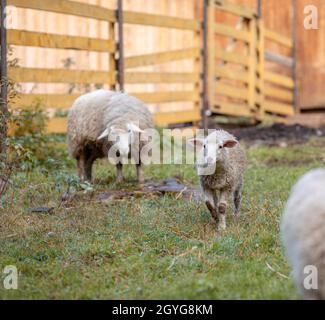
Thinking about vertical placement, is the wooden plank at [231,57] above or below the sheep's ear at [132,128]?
above

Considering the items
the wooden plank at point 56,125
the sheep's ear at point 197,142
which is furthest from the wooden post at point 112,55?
the sheep's ear at point 197,142

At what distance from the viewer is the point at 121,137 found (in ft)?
22.8

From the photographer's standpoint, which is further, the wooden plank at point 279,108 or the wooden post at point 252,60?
the wooden plank at point 279,108

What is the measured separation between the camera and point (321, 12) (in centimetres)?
1383

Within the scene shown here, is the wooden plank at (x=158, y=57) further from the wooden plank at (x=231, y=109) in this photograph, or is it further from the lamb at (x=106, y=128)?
the lamb at (x=106, y=128)

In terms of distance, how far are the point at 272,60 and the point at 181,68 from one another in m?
2.29

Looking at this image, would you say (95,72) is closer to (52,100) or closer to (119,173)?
(52,100)

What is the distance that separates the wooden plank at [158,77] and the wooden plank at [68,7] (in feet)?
2.86

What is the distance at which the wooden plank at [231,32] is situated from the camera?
480 inches

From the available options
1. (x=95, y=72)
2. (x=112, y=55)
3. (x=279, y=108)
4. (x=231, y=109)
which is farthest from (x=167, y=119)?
(x=279, y=108)

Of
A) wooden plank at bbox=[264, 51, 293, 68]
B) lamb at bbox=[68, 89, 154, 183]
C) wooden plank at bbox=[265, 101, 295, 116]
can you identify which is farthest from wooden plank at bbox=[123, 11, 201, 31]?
wooden plank at bbox=[265, 101, 295, 116]

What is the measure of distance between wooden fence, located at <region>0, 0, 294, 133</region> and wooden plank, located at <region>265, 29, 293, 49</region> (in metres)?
0.02

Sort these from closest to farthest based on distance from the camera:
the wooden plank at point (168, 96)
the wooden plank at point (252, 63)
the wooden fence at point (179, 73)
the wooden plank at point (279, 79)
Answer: the wooden fence at point (179, 73) → the wooden plank at point (168, 96) → the wooden plank at point (252, 63) → the wooden plank at point (279, 79)

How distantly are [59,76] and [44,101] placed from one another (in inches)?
17.0
